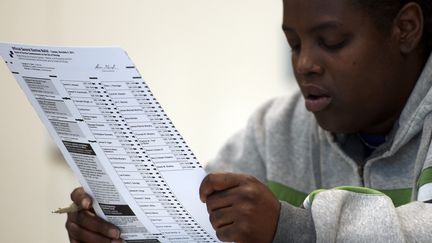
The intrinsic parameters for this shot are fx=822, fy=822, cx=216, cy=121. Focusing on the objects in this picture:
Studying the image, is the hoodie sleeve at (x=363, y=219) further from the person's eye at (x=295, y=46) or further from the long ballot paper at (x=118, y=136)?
the person's eye at (x=295, y=46)

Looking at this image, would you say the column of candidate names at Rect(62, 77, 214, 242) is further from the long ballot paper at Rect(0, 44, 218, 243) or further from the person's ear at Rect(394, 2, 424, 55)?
the person's ear at Rect(394, 2, 424, 55)

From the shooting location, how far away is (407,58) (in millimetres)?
1219

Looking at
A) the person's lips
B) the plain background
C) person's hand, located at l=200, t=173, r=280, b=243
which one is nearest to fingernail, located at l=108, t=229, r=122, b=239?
person's hand, located at l=200, t=173, r=280, b=243

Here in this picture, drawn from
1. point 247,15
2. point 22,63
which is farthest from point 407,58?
point 247,15

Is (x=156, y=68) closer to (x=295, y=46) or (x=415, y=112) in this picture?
(x=295, y=46)

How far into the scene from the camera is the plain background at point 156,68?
7.16 feet

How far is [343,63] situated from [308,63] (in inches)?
2.0

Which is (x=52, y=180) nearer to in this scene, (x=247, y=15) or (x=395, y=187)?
(x=247, y=15)

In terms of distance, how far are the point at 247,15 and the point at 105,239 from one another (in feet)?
4.58

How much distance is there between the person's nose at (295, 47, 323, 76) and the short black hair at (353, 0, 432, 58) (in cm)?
9

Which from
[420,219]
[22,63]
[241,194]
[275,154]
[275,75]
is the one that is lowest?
[420,219]

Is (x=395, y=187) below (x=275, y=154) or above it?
below

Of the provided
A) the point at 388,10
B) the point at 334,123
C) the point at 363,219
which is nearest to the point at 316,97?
the point at 334,123

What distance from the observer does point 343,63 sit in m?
1.17
